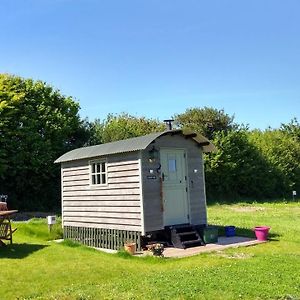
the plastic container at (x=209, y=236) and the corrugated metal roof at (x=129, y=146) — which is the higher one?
the corrugated metal roof at (x=129, y=146)

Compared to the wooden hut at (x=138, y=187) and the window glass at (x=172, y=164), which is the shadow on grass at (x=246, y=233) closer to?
the wooden hut at (x=138, y=187)

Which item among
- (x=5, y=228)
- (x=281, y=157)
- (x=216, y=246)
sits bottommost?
(x=216, y=246)

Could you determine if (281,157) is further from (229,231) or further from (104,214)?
(104,214)

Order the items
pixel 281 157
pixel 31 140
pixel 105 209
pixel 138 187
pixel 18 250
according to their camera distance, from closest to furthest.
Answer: pixel 18 250 < pixel 138 187 < pixel 105 209 < pixel 31 140 < pixel 281 157

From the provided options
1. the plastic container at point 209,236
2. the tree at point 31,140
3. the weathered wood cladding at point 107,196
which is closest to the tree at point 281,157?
the tree at point 31,140

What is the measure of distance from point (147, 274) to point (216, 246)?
3.48 meters

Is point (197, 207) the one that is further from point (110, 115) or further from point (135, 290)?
point (110, 115)

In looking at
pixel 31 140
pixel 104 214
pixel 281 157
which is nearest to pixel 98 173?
pixel 104 214

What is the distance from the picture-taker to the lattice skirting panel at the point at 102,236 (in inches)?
438

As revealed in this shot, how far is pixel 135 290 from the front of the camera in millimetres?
6641

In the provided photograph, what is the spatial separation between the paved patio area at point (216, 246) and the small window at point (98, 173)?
2.87 metres

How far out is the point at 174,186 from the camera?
1173 cm

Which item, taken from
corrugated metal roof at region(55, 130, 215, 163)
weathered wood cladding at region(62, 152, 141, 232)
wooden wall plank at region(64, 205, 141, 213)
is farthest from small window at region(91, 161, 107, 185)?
wooden wall plank at region(64, 205, 141, 213)

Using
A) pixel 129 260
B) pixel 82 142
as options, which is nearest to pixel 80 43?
pixel 129 260
